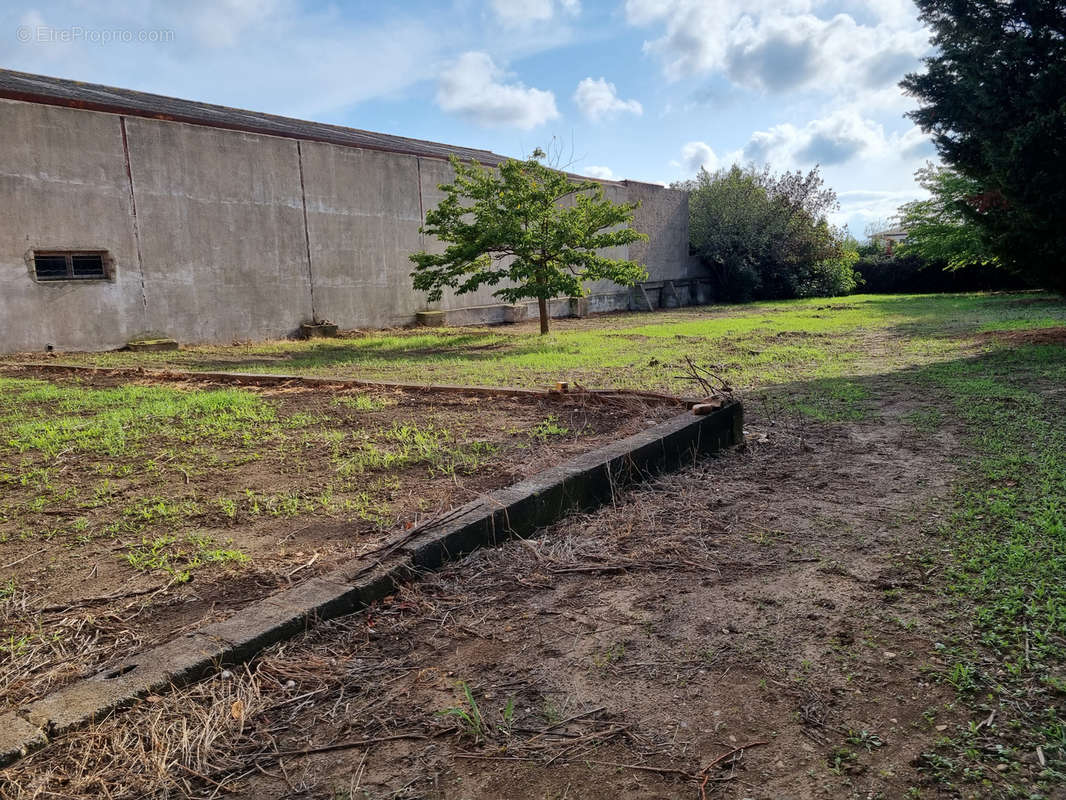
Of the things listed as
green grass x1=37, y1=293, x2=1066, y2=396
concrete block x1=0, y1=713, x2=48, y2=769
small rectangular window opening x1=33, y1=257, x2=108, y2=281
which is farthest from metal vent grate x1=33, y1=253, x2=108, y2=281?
concrete block x1=0, y1=713, x2=48, y2=769

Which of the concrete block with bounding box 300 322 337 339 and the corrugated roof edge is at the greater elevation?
the corrugated roof edge

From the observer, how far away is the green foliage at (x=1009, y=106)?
324 inches

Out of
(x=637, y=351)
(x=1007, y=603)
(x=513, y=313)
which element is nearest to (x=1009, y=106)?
(x=637, y=351)

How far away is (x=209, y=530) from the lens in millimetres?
3102

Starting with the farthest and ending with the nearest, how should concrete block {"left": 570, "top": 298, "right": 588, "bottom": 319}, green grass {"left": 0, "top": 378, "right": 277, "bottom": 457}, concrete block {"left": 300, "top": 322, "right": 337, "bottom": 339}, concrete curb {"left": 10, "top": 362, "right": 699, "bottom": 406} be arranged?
concrete block {"left": 570, "top": 298, "right": 588, "bottom": 319} < concrete block {"left": 300, "top": 322, "right": 337, "bottom": 339} < concrete curb {"left": 10, "top": 362, "right": 699, "bottom": 406} < green grass {"left": 0, "top": 378, "right": 277, "bottom": 457}

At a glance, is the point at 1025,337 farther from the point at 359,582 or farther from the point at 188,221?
the point at 188,221

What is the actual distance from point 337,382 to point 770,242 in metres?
22.7

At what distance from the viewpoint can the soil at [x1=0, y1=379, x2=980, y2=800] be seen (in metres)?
1.63

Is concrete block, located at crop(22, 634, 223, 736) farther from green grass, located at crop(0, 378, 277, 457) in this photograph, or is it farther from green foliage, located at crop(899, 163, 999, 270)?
green foliage, located at crop(899, 163, 999, 270)

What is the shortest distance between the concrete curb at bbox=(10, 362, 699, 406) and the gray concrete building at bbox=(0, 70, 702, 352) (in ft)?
6.95

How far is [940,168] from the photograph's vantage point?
21.7m

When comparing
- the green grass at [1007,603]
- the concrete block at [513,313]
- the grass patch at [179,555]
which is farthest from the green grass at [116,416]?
the concrete block at [513,313]

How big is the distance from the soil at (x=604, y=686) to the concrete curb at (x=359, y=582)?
0.20ft

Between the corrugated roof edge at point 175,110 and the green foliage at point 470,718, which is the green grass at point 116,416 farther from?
the corrugated roof edge at point 175,110
